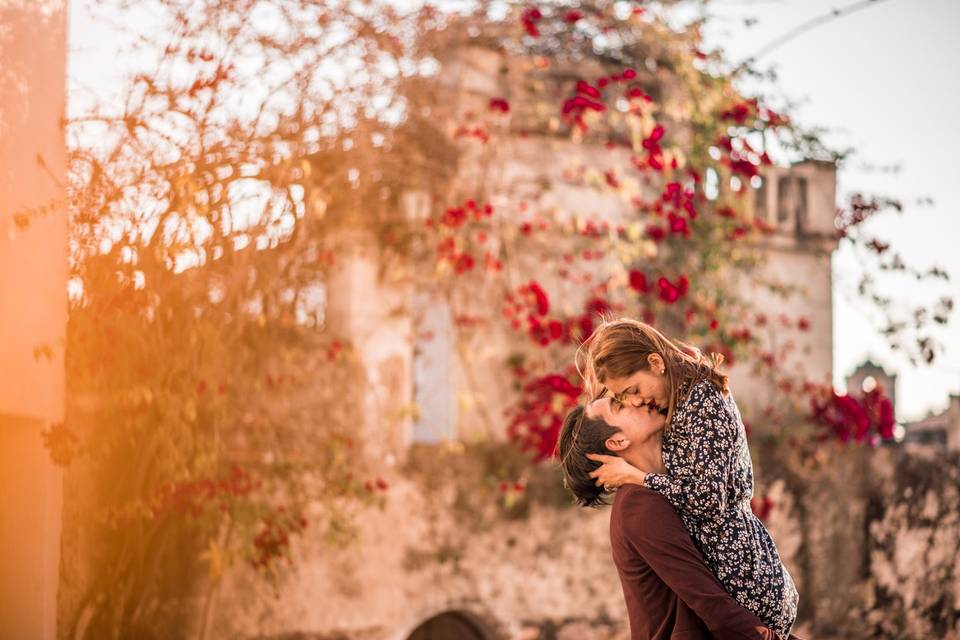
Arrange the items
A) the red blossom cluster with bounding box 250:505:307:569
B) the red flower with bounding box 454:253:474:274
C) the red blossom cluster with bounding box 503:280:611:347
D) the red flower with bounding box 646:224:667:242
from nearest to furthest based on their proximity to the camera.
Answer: the red blossom cluster with bounding box 250:505:307:569 < the red flower with bounding box 454:253:474:274 < the red blossom cluster with bounding box 503:280:611:347 < the red flower with bounding box 646:224:667:242

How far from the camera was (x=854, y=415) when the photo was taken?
28.5ft

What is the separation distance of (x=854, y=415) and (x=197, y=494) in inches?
189

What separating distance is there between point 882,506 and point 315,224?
4.79m

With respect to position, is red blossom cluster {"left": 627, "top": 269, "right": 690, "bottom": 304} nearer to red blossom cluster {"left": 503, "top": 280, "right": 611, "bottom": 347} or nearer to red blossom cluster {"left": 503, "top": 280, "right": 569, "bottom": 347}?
red blossom cluster {"left": 503, "top": 280, "right": 611, "bottom": 347}

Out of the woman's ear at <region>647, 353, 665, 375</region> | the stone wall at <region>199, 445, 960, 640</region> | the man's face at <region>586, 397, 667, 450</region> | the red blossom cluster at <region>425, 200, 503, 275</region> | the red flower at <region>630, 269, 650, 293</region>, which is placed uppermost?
the red blossom cluster at <region>425, 200, 503, 275</region>

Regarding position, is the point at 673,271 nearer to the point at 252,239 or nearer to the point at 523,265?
the point at 523,265

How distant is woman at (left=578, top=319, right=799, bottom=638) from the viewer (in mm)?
3180

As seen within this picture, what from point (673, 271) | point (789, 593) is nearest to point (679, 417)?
point (789, 593)

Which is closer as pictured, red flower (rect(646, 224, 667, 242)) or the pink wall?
the pink wall

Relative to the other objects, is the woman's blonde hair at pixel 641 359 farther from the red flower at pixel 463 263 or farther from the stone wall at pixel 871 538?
the stone wall at pixel 871 538

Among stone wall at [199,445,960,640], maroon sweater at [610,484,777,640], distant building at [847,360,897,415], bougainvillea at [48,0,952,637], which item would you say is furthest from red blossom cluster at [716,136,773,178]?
distant building at [847,360,897,415]

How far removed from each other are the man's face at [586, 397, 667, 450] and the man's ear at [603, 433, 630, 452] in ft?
0.03

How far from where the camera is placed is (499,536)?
7703mm

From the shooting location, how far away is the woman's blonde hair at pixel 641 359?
10.9ft
